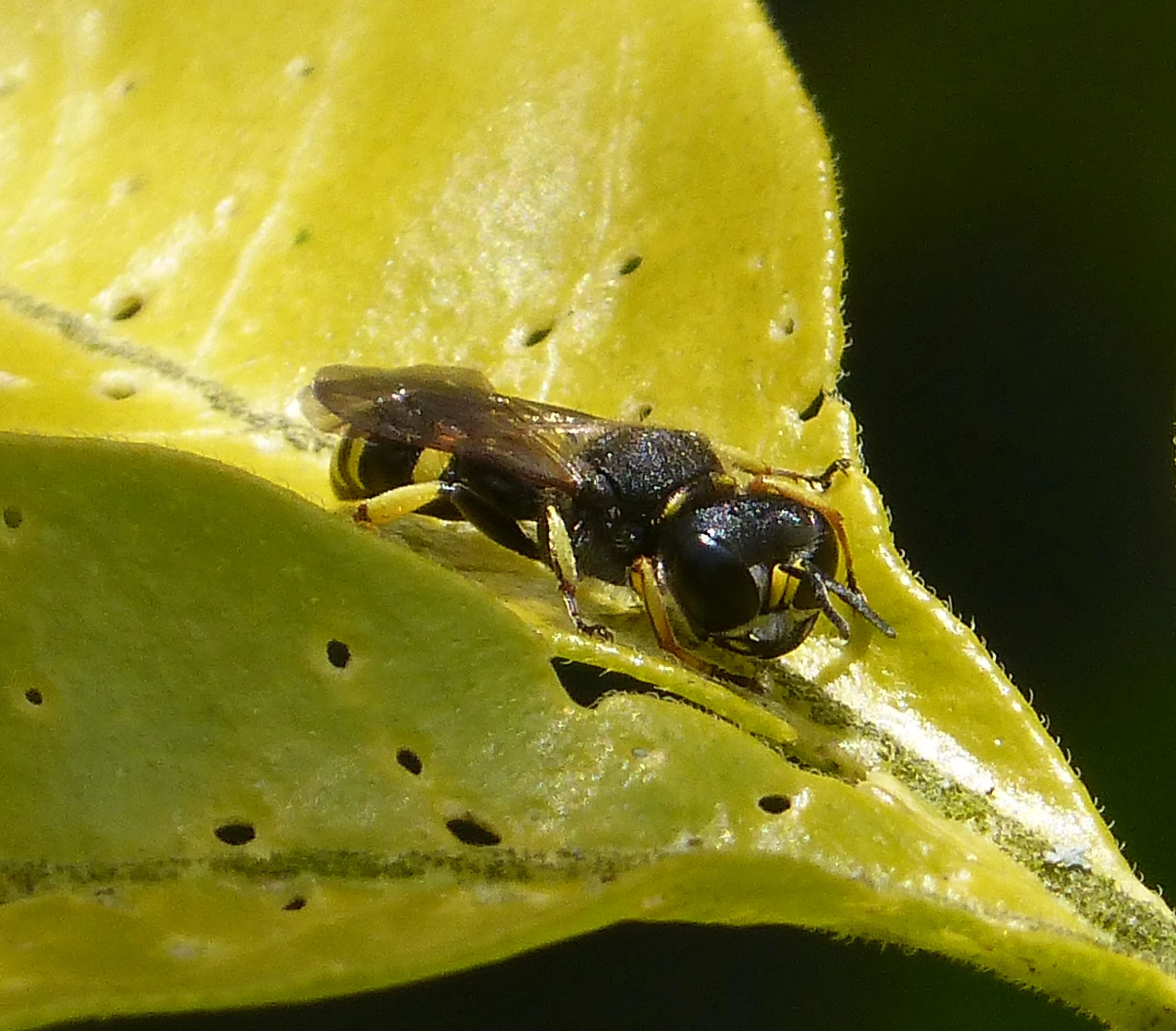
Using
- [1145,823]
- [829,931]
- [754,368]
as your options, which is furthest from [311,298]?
[1145,823]

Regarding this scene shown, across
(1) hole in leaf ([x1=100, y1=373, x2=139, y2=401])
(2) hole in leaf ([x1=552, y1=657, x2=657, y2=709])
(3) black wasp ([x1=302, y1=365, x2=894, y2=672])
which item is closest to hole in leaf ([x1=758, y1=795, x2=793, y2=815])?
(2) hole in leaf ([x1=552, y1=657, x2=657, y2=709])

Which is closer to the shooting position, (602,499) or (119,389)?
(119,389)

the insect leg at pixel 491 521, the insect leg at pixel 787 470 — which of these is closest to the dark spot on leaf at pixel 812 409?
the insect leg at pixel 787 470

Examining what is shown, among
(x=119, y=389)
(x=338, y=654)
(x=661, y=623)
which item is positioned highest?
(x=338, y=654)

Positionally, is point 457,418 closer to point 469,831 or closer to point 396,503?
point 396,503

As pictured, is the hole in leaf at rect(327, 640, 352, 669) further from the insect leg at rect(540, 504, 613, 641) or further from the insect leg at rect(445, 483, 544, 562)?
the insect leg at rect(445, 483, 544, 562)

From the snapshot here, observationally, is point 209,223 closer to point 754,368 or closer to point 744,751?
point 754,368

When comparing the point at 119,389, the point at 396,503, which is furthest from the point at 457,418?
the point at 119,389
